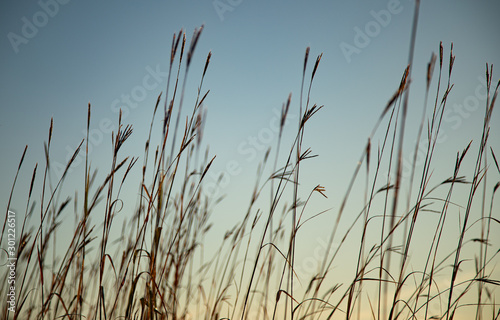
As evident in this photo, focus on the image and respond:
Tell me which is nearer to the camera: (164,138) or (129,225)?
(164,138)

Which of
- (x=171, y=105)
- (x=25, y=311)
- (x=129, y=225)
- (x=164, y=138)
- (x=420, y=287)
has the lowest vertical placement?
(x=25, y=311)

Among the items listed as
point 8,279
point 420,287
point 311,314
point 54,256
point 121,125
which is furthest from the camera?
point 54,256

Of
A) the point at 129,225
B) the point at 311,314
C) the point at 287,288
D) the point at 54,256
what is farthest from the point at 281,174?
the point at 54,256

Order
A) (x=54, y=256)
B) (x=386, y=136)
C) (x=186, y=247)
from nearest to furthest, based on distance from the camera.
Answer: (x=386, y=136)
(x=186, y=247)
(x=54, y=256)

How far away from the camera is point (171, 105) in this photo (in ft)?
4.75

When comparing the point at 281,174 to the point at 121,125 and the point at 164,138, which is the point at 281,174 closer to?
the point at 164,138

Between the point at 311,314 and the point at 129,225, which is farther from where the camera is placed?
the point at 129,225

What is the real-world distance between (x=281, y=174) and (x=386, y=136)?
1.56 feet

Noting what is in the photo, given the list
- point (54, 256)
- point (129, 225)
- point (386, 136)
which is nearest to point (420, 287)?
point (386, 136)

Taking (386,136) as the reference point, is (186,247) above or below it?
below

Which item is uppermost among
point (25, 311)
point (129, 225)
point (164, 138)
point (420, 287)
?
point (164, 138)

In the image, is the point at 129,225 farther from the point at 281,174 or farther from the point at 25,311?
the point at 281,174

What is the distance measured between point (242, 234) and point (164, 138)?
59 cm

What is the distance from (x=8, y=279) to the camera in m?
2.00
